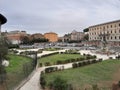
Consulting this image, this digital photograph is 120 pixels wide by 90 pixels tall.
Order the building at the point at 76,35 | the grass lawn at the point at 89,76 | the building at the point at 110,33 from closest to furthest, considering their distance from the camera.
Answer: the grass lawn at the point at 89,76, the building at the point at 110,33, the building at the point at 76,35

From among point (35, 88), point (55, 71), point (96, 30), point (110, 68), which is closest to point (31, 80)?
point (35, 88)

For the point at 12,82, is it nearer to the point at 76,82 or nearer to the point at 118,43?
the point at 76,82

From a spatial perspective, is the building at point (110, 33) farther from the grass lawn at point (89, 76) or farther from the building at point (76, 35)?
the grass lawn at point (89, 76)

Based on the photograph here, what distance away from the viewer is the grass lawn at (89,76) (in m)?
25.4

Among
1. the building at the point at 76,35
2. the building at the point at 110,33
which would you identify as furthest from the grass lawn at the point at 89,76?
the building at the point at 76,35

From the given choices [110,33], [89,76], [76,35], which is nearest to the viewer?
[89,76]

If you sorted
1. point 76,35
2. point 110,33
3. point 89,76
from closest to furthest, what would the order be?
point 89,76 → point 110,33 → point 76,35

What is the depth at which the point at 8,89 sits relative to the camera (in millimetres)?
17141

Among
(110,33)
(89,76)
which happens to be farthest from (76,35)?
(89,76)

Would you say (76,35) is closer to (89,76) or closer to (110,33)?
(110,33)

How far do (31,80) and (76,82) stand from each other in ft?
13.3

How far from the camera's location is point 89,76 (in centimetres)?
2952

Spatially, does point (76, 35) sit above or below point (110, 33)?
above

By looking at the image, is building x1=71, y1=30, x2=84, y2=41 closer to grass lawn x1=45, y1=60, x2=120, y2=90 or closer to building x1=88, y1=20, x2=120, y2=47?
building x1=88, y1=20, x2=120, y2=47
